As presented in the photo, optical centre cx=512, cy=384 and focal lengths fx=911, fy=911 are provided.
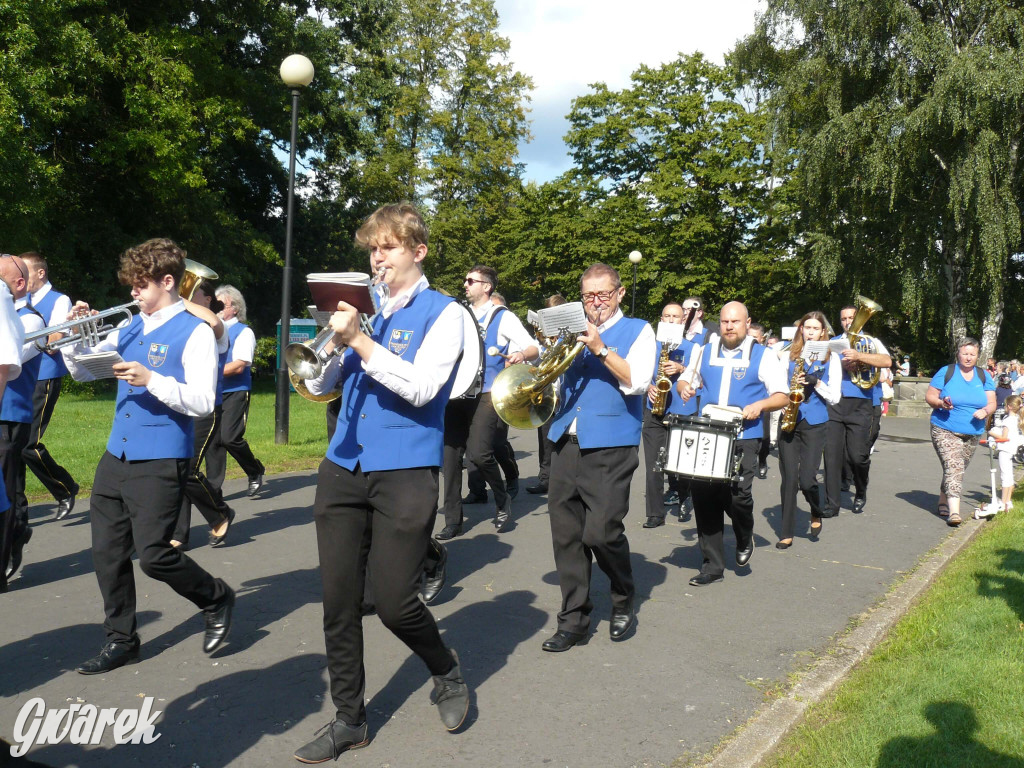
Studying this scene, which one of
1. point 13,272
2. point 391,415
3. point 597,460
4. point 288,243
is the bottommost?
point 597,460

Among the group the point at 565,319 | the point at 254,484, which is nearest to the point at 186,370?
the point at 565,319

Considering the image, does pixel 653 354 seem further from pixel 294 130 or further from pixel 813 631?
pixel 294 130

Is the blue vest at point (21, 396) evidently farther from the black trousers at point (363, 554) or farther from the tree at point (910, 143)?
the tree at point (910, 143)

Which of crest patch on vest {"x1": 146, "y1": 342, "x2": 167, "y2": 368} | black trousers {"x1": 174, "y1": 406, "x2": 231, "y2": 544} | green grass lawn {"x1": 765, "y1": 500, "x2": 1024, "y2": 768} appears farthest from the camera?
black trousers {"x1": 174, "y1": 406, "x2": 231, "y2": 544}

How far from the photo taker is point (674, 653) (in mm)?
4996

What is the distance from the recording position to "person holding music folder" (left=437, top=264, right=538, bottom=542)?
742 centimetres

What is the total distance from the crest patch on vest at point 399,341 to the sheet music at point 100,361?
1560mm

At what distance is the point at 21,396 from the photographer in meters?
6.10

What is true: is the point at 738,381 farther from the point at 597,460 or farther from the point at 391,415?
the point at 391,415

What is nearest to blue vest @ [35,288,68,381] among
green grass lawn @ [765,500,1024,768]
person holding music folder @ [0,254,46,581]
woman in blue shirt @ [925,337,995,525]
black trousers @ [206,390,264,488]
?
person holding music folder @ [0,254,46,581]

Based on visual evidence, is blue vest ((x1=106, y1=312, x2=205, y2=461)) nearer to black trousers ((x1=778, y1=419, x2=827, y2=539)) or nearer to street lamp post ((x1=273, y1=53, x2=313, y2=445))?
black trousers ((x1=778, y1=419, x2=827, y2=539))

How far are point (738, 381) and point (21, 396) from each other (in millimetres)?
5026

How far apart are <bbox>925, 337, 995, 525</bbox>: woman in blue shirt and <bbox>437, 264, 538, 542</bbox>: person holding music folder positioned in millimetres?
4641

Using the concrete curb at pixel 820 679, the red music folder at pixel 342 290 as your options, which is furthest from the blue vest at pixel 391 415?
the concrete curb at pixel 820 679
